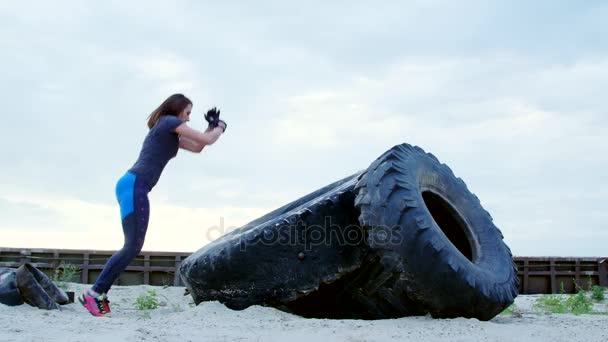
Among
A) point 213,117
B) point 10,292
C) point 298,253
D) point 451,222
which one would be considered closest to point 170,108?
point 213,117

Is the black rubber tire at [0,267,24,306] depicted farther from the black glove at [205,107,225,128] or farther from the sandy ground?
the black glove at [205,107,225,128]

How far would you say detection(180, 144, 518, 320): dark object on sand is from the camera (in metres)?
3.84

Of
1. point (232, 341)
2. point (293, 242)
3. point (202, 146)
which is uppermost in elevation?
point (202, 146)

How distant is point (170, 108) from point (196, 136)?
0.40 m

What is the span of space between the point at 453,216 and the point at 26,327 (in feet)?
11.8

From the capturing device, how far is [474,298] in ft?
13.4

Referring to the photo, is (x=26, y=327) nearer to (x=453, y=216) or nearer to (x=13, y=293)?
(x=13, y=293)

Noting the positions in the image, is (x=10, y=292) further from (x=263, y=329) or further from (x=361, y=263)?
(x=361, y=263)

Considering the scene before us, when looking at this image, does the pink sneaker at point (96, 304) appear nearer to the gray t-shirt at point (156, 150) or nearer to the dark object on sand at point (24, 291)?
the dark object on sand at point (24, 291)

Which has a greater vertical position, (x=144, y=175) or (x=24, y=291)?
(x=144, y=175)

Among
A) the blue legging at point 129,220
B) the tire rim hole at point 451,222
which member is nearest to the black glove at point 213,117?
the blue legging at point 129,220

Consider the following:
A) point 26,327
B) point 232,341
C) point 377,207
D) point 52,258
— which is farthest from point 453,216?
point 52,258

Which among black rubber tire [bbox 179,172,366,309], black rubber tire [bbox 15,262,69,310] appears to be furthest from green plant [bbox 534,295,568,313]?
black rubber tire [bbox 15,262,69,310]

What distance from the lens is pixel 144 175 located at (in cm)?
445
